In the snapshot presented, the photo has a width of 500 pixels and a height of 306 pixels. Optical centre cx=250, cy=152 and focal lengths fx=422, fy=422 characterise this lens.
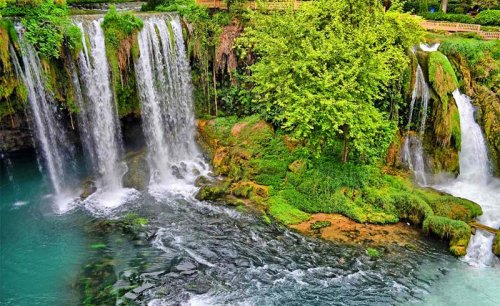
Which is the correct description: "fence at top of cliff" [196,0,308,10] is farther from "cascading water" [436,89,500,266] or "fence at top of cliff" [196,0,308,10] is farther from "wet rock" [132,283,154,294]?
"wet rock" [132,283,154,294]

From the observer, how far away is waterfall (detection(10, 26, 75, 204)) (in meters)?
19.6

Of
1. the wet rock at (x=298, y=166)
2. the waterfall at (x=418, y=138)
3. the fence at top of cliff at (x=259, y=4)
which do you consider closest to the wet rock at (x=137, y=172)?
the wet rock at (x=298, y=166)

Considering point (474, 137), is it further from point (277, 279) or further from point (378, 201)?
point (277, 279)

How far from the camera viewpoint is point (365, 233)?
1881 centimetres

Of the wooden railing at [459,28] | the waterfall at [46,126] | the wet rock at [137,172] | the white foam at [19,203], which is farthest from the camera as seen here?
the wooden railing at [459,28]

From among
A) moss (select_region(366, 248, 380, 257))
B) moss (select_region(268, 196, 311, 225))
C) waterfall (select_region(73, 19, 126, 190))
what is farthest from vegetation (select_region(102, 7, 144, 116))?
moss (select_region(366, 248, 380, 257))

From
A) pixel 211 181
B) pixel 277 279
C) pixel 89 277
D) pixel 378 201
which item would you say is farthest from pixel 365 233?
pixel 89 277

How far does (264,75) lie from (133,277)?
36.4 feet

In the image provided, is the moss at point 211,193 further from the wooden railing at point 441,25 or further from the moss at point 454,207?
the wooden railing at point 441,25

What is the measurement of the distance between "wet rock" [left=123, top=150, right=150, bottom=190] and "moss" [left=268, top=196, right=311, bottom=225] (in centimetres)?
715

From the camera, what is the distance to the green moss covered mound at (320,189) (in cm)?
1928

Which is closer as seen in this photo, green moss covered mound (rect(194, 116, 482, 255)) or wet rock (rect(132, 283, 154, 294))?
wet rock (rect(132, 283, 154, 294))

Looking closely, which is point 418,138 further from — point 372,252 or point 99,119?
point 99,119

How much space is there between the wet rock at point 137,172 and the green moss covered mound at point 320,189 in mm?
3738
